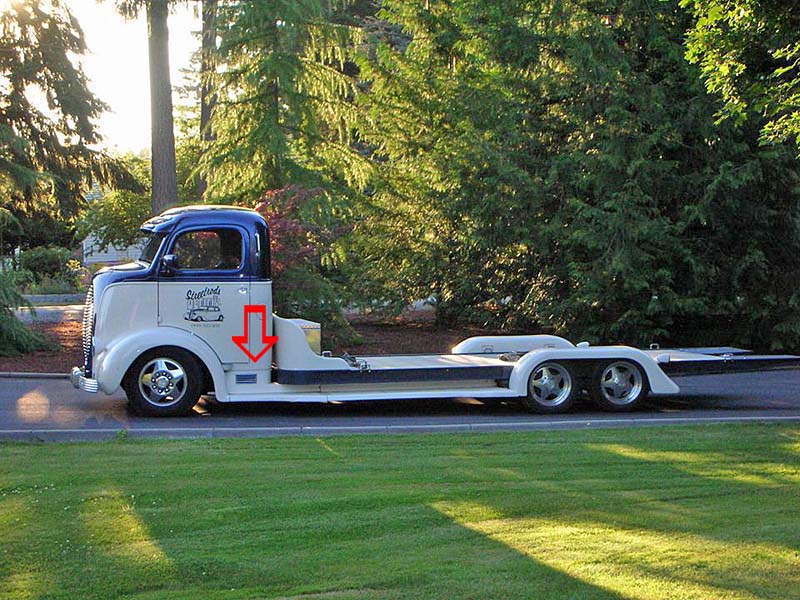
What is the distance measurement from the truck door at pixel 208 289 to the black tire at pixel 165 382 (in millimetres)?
342

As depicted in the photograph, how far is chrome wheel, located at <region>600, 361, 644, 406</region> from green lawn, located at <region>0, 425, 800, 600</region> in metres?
2.78

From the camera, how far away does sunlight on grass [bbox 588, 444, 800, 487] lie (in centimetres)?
891

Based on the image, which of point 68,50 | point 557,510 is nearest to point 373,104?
point 68,50

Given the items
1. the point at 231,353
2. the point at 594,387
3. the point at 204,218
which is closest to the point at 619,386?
the point at 594,387

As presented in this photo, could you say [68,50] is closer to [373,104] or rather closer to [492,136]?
[373,104]

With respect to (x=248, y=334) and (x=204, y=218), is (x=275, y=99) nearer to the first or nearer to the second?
(x=204, y=218)

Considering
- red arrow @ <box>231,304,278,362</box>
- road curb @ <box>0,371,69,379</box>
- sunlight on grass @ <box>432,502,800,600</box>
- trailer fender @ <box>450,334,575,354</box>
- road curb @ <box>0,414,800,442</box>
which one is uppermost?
red arrow @ <box>231,304,278,362</box>

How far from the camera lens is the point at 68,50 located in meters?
25.1

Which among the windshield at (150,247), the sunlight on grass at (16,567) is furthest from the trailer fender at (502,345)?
the sunlight on grass at (16,567)

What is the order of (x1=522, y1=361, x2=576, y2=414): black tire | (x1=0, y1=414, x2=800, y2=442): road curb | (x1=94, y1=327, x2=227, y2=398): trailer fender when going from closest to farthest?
(x1=0, y1=414, x2=800, y2=442): road curb, (x1=94, y1=327, x2=227, y2=398): trailer fender, (x1=522, y1=361, x2=576, y2=414): black tire

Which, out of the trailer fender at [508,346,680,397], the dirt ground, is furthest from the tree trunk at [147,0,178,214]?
the trailer fender at [508,346,680,397]

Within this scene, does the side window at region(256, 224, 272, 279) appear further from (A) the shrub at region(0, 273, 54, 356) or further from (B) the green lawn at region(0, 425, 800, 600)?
(A) the shrub at region(0, 273, 54, 356)

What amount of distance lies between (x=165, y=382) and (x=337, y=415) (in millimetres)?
2188

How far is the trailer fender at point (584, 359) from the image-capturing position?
13.2m
